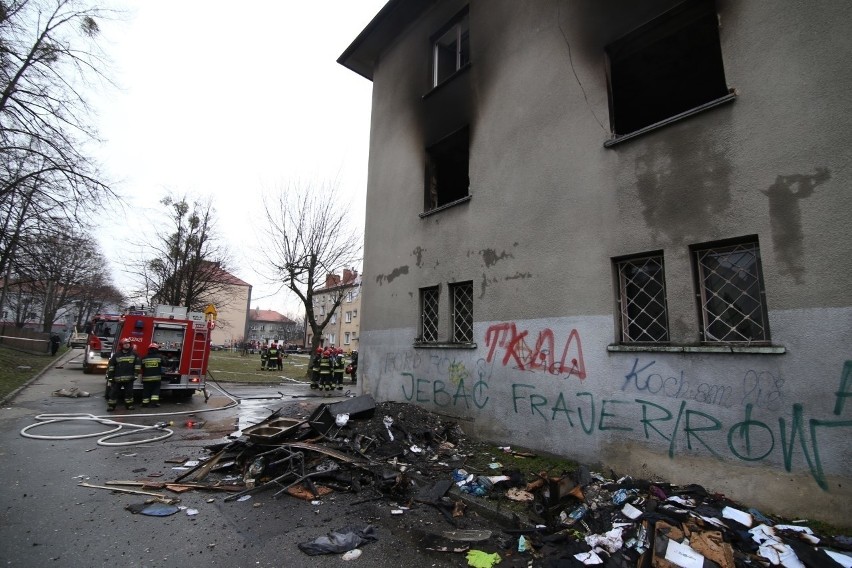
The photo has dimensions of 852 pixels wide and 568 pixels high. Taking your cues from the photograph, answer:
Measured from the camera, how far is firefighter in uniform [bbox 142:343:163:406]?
36.1ft

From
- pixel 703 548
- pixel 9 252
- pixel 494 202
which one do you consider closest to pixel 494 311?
pixel 494 202

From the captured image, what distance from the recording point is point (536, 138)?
257 inches

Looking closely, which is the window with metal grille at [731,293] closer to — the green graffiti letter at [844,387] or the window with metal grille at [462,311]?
the green graffiti letter at [844,387]

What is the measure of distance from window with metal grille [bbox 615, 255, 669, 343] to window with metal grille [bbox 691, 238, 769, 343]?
0.42 metres

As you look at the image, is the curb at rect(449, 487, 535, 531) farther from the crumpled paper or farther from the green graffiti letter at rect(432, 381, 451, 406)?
the green graffiti letter at rect(432, 381, 451, 406)

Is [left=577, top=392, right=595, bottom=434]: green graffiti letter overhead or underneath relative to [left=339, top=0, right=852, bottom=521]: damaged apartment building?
underneath

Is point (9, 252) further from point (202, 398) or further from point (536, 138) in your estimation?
point (536, 138)

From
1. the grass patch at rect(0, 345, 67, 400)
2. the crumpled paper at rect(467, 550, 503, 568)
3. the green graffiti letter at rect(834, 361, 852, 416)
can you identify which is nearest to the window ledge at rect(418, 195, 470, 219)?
the green graffiti letter at rect(834, 361, 852, 416)

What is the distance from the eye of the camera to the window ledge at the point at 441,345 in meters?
7.13

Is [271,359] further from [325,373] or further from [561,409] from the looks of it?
[561,409]

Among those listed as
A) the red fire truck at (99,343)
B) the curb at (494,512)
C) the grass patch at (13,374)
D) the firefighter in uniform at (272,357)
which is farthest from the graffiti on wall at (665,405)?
the firefighter in uniform at (272,357)

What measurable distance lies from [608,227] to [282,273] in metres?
17.8

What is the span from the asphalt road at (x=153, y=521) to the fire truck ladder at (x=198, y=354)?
518 centimetres

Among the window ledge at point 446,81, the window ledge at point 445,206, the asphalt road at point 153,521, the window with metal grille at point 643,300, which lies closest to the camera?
the asphalt road at point 153,521
